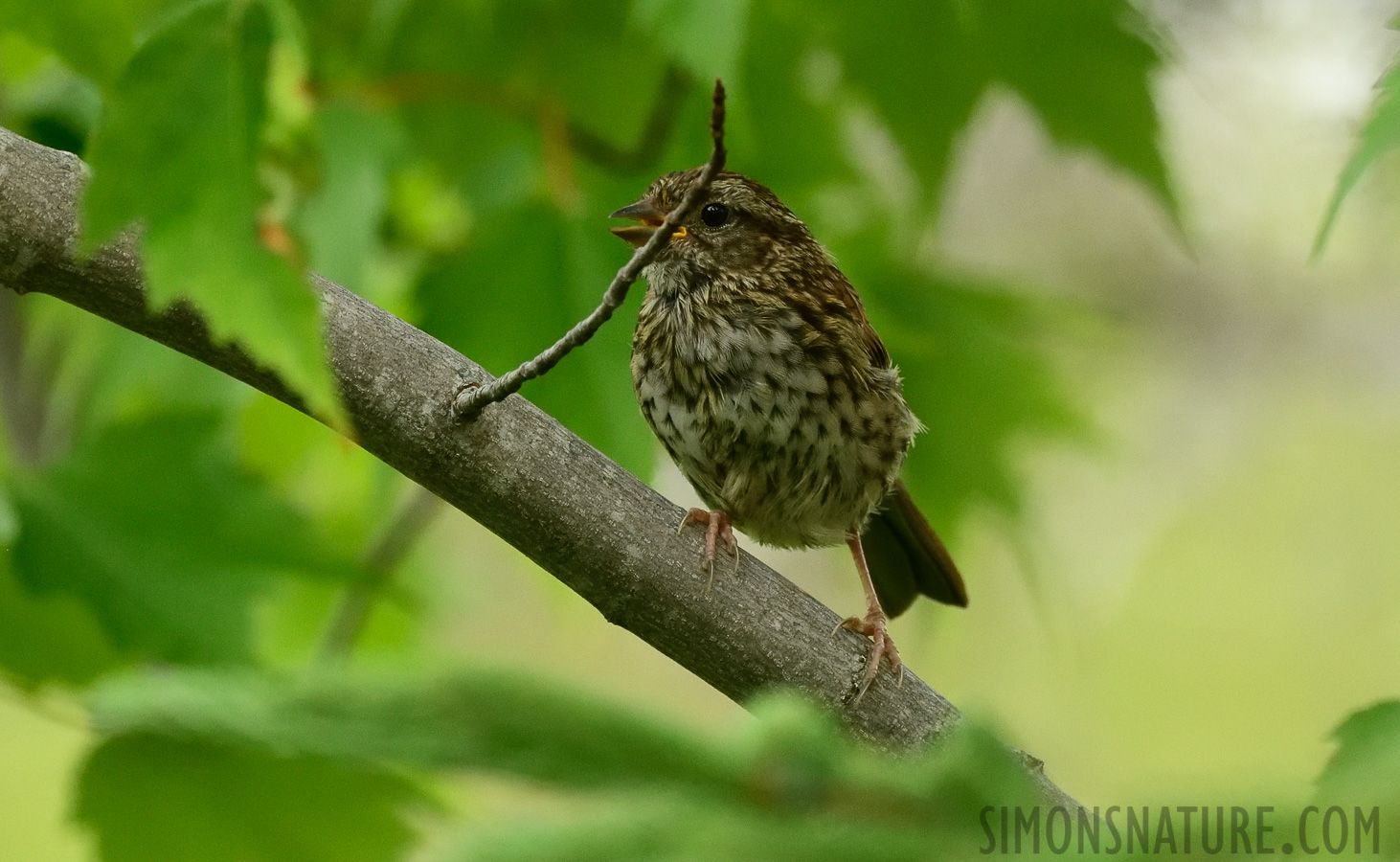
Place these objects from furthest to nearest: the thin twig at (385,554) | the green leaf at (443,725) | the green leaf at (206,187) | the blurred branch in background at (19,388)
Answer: the blurred branch in background at (19,388) < the thin twig at (385,554) < the green leaf at (206,187) < the green leaf at (443,725)

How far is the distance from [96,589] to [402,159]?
40.7 inches

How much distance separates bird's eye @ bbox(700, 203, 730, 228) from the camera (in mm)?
3139

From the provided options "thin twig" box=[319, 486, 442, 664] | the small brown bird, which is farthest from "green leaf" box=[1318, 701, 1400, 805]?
"thin twig" box=[319, 486, 442, 664]

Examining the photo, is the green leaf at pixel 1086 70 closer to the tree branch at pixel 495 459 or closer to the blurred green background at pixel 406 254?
the blurred green background at pixel 406 254

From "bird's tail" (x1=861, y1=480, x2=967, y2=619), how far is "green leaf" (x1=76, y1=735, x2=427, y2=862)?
3.89 ft

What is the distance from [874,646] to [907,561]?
41.9 inches

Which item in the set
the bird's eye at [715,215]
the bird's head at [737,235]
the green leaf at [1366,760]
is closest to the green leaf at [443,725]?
the green leaf at [1366,760]

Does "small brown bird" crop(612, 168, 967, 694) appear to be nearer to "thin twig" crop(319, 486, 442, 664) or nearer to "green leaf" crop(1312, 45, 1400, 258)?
"thin twig" crop(319, 486, 442, 664)

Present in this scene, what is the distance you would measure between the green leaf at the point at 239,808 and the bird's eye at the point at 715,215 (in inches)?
54.3

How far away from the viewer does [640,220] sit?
2840mm

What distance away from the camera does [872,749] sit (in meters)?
1.94

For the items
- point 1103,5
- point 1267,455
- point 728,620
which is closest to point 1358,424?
point 1267,455

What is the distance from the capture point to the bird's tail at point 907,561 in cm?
314

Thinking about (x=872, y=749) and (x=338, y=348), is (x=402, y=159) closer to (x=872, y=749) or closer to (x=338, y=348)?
(x=338, y=348)
